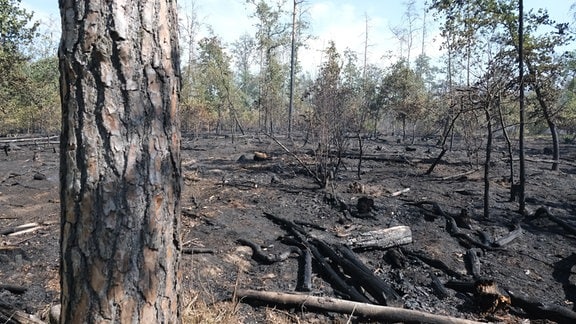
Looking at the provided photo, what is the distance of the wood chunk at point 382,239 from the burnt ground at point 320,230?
0.11 metres

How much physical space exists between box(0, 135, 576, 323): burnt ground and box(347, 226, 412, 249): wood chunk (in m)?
0.11

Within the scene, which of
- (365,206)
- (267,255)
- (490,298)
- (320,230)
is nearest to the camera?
(490,298)

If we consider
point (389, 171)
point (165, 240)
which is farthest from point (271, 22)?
point (165, 240)

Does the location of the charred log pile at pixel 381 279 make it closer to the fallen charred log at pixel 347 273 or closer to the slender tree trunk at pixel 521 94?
the fallen charred log at pixel 347 273

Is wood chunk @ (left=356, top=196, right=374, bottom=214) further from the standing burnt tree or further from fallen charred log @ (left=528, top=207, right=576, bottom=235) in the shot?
the standing burnt tree

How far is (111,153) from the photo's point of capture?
143cm

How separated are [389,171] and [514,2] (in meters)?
5.39

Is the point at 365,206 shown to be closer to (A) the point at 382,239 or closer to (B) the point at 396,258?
(A) the point at 382,239

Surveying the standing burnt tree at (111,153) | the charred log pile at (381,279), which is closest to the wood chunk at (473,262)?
the charred log pile at (381,279)

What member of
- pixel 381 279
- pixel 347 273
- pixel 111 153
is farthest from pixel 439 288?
pixel 111 153

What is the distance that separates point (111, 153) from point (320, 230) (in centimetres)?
483

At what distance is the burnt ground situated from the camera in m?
4.01

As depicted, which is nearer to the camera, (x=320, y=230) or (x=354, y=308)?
(x=354, y=308)

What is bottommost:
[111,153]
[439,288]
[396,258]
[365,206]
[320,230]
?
[439,288]
